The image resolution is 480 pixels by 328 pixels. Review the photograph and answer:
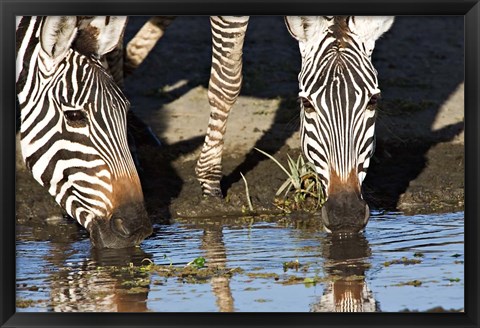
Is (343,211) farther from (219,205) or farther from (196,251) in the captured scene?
(219,205)

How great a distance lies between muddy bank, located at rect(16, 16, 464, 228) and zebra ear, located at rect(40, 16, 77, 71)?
6.25 ft

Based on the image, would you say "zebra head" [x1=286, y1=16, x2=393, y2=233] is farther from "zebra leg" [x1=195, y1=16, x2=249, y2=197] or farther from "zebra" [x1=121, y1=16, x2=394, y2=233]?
"zebra leg" [x1=195, y1=16, x2=249, y2=197]

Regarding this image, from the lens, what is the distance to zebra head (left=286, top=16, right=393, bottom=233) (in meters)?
8.09

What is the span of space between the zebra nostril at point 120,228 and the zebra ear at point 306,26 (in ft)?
7.57

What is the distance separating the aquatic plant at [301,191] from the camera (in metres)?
9.60

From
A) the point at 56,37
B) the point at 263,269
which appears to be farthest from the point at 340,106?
the point at 56,37

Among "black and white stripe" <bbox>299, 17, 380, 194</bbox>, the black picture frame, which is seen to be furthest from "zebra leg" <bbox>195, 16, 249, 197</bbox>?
the black picture frame

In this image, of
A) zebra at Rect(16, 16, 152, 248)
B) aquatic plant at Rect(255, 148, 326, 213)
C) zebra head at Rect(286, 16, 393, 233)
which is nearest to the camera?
zebra at Rect(16, 16, 152, 248)

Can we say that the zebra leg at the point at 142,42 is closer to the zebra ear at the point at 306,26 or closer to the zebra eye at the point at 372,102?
the zebra ear at the point at 306,26

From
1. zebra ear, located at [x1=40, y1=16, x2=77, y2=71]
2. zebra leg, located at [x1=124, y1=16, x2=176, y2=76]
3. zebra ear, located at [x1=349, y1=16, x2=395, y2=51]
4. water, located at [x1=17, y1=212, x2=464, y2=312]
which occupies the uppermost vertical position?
zebra leg, located at [x1=124, y1=16, x2=176, y2=76]
